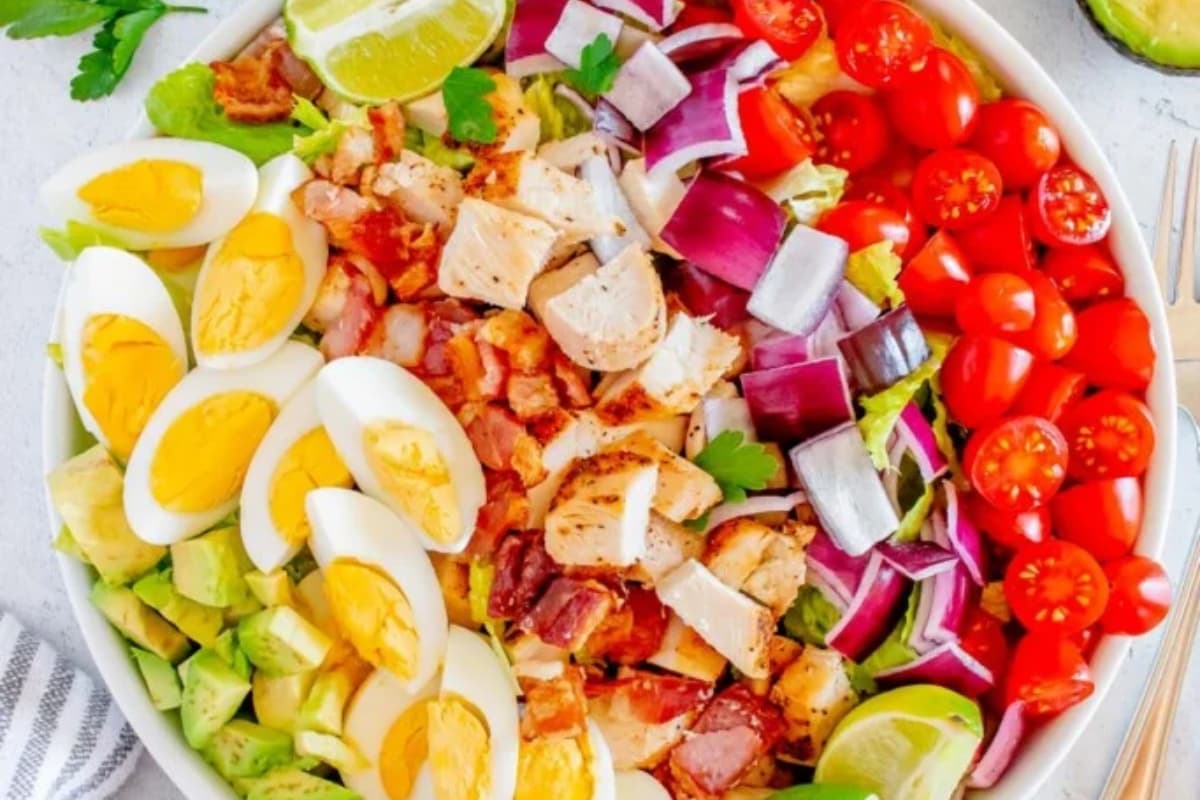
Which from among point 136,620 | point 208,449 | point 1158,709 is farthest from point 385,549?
point 1158,709

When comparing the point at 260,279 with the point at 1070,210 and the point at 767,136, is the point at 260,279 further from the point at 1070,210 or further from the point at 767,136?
the point at 1070,210

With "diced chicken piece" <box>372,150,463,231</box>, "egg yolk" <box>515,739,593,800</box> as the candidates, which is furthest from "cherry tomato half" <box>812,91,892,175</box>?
"egg yolk" <box>515,739,593,800</box>

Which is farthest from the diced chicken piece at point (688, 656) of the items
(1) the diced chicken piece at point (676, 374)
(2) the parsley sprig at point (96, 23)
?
(2) the parsley sprig at point (96, 23)

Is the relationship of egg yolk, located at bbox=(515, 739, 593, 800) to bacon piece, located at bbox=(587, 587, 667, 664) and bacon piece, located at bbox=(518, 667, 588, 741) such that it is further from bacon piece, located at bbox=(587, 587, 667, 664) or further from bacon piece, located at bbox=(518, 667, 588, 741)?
bacon piece, located at bbox=(587, 587, 667, 664)

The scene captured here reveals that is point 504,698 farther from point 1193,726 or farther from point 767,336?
point 1193,726

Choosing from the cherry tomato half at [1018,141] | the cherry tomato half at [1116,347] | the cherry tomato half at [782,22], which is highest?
the cherry tomato half at [782,22]

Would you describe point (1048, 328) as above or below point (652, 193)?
below

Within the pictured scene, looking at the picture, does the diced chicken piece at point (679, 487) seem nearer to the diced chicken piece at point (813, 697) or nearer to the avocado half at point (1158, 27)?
the diced chicken piece at point (813, 697)
